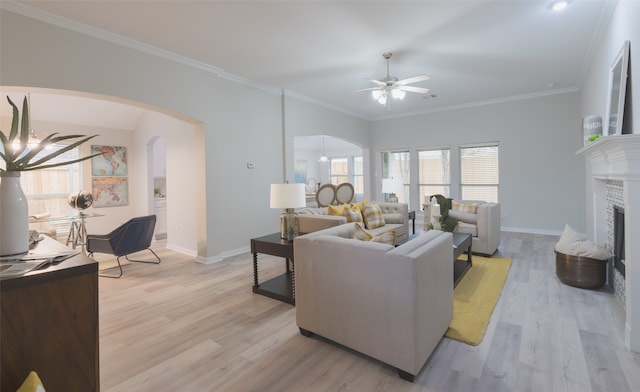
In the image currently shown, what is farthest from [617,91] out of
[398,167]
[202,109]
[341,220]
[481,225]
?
[398,167]

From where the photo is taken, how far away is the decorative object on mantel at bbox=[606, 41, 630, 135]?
2658mm

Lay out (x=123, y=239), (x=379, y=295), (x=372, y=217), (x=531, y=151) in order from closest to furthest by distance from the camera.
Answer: (x=379, y=295) < (x=123, y=239) < (x=372, y=217) < (x=531, y=151)

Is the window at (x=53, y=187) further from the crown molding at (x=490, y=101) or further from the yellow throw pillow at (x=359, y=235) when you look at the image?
the crown molding at (x=490, y=101)

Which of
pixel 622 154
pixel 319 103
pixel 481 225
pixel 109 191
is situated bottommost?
pixel 481 225

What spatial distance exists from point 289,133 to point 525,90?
469 centimetres

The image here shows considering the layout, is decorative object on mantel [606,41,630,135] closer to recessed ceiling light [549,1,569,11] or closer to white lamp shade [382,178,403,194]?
recessed ceiling light [549,1,569,11]

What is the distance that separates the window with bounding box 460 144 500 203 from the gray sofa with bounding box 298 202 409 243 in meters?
2.58

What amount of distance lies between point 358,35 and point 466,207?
317 cm

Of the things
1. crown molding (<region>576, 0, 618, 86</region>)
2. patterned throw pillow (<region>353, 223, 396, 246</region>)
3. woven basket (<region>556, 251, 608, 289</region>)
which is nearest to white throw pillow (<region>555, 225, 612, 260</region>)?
woven basket (<region>556, 251, 608, 289</region>)

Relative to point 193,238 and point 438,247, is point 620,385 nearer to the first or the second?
point 438,247

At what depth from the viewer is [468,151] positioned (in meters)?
7.08

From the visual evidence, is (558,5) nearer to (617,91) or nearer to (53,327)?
(617,91)

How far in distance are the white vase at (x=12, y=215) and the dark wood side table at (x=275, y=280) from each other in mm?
1957

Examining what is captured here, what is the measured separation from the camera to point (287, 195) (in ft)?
10.5
